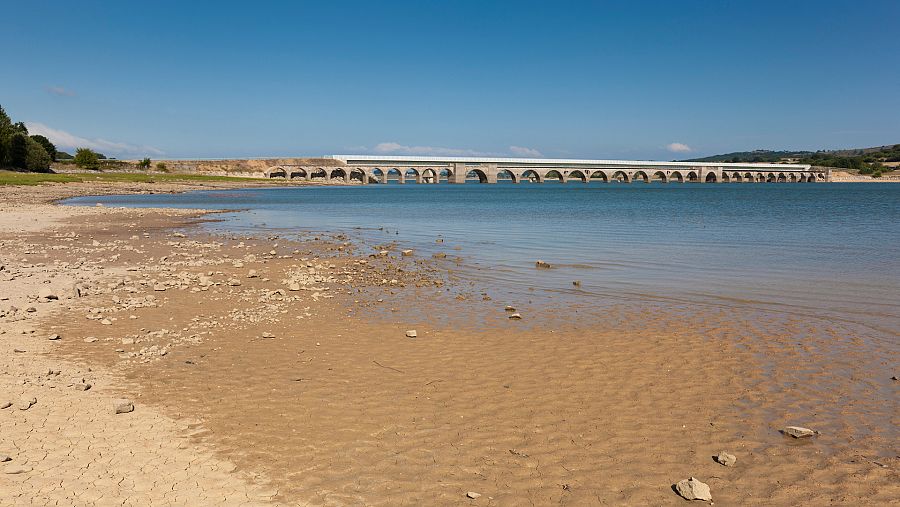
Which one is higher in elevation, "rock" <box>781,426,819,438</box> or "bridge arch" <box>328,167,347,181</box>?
"bridge arch" <box>328,167,347,181</box>

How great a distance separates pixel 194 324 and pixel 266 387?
3.55 meters

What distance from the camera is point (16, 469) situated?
5.06m

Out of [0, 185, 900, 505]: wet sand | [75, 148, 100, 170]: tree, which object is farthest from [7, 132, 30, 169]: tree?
[0, 185, 900, 505]: wet sand

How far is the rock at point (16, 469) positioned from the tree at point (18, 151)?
325ft

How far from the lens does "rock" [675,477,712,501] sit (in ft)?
15.9

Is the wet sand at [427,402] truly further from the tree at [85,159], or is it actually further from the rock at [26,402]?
the tree at [85,159]

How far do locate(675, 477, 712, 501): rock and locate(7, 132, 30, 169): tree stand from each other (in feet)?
337

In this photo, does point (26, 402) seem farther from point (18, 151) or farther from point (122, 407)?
point (18, 151)

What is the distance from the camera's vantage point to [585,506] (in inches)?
190

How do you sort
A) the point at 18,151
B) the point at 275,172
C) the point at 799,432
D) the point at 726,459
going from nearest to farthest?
the point at 726,459
the point at 799,432
the point at 18,151
the point at 275,172

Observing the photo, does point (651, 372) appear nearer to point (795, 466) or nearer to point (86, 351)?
point (795, 466)

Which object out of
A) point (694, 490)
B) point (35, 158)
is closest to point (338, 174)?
point (35, 158)

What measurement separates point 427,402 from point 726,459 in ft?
10.6

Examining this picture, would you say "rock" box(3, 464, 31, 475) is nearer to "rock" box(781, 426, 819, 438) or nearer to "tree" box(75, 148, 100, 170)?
"rock" box(781, 426, 819, 438)
